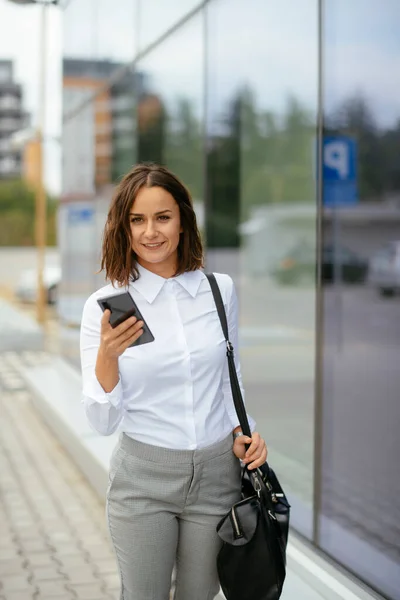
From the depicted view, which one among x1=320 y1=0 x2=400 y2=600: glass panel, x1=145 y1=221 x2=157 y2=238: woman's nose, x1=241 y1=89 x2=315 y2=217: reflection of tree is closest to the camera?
x1=145 y1=221 x2=157 y2=238: woman's nose

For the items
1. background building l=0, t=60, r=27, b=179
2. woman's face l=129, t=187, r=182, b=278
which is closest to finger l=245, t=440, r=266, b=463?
woman's face l=129, t=187, r=182, b=278

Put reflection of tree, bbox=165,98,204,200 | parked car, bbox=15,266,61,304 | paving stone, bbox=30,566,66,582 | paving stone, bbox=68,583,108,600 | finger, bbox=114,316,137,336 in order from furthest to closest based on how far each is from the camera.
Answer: parked car, bbox=15,266,61,304, reflection of tree, bbox=165,98,204,200, paving stone, bbox=30,566,66,582, paving stone, bbox=68,583,108,600, finger, bbox=114,316,137,336

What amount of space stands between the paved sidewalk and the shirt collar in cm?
262

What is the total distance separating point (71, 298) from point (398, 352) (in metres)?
7.99

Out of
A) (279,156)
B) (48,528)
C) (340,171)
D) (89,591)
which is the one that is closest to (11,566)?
(89,591)

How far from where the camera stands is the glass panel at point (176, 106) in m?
7.11

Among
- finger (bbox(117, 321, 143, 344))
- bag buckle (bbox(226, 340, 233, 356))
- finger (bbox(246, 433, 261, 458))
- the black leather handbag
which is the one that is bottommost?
Answer: the black leather handbag

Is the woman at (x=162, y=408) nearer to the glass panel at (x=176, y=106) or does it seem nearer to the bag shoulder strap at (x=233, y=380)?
the bag shoulder strap at (x=233, y=380)

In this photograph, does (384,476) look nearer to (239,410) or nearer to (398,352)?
(398,352)

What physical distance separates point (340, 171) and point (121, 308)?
2.60 metres

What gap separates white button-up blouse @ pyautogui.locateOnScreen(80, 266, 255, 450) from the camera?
2572mm

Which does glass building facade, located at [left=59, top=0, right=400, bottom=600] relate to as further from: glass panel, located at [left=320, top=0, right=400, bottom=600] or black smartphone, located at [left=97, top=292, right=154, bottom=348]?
black smartphone, located at [left=97, top=292, right=154, bottom=348]

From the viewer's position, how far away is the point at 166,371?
260 cm

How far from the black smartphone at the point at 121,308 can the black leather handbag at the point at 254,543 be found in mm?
332
